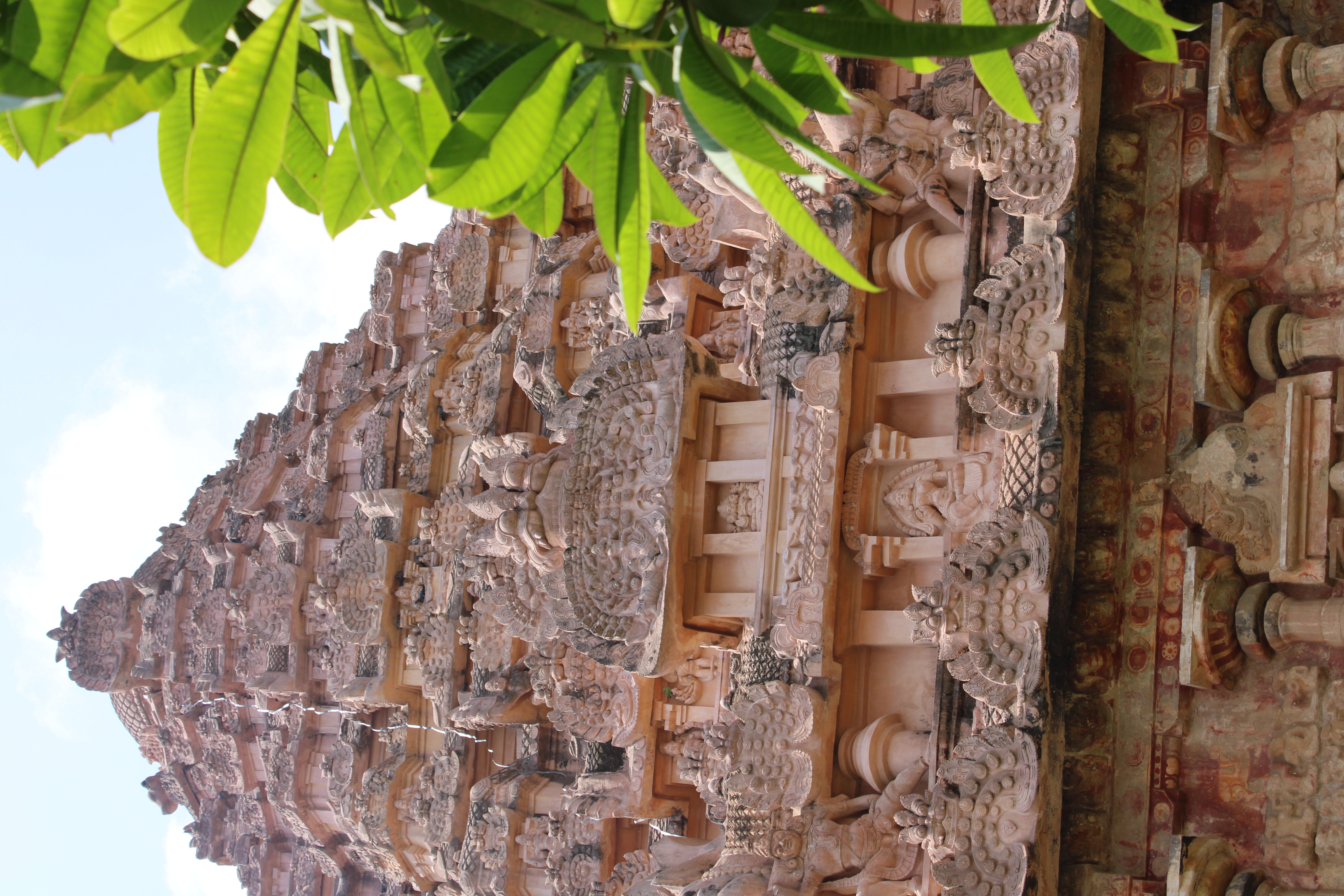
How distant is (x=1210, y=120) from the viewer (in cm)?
485

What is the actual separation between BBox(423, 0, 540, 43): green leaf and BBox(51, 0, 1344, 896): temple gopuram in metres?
3.03

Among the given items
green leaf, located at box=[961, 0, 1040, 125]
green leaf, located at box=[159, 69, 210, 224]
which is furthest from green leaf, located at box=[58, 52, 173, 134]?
green leaf, located at box=[961, 0, 1040, 125]

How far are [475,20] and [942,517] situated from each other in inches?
162

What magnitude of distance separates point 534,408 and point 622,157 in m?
6.68

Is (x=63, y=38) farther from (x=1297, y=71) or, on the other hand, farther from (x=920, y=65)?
(x=1297, y=71)

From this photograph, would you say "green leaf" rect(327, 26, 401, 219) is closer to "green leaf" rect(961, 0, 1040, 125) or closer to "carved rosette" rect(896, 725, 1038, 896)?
"green leaf" rect(961, 0, 1040, 125)

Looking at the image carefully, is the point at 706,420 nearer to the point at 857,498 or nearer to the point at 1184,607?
the point at 857,498

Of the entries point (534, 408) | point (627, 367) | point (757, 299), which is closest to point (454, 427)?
point (534, 408)

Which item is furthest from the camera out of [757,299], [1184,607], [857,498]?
[757,299]

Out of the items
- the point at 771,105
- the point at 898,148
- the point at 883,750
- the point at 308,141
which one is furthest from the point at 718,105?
the point at 883,750

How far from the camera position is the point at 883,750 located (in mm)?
5664

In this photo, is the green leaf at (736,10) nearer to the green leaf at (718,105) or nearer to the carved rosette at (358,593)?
the green leaf at (718,105)

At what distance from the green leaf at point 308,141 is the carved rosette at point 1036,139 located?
3.32 meters

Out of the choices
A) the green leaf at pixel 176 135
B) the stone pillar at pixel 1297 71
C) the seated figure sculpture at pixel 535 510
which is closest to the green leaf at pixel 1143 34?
the green leaf at pixel 176 135
